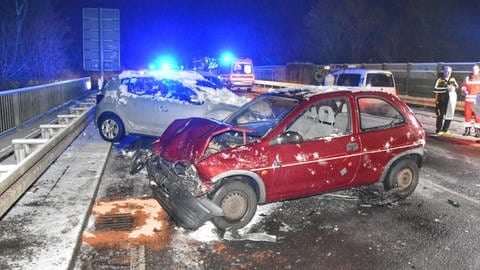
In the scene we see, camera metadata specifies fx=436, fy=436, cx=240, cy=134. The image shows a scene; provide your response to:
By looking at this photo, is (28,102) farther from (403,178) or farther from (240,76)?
(240,76)

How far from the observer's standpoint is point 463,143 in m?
11.2

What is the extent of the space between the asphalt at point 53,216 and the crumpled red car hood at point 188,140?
4.04 ft

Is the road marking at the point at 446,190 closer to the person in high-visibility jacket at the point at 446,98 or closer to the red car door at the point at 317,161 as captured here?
the red car door at the point at 317,161

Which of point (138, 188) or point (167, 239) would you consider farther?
point (138, 188)

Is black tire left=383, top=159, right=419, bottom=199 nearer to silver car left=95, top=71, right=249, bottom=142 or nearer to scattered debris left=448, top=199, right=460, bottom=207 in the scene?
scattered debris left=448, top=199, right=460, bottom=207

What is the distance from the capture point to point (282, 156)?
5324 mm

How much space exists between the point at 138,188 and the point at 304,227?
2877mm

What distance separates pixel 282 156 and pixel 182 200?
1319mm

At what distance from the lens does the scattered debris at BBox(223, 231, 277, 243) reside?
498cm

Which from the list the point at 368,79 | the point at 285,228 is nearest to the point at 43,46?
the point at 368,79

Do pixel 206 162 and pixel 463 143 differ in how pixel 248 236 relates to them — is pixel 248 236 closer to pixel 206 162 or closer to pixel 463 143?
pixel 206 162

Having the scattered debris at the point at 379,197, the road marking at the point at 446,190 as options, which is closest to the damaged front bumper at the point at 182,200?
the scattered debris at the point at 379,197

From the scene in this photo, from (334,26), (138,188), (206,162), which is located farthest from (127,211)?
(334,26)

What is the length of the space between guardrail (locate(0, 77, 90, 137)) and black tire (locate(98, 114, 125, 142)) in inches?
86.7
